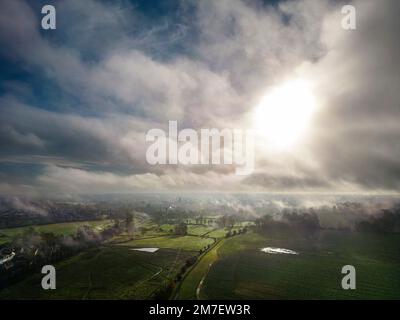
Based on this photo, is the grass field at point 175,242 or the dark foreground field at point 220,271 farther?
the grass field at point 175,242

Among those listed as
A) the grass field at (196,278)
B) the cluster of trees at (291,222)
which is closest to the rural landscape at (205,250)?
the grass field at (196,278)

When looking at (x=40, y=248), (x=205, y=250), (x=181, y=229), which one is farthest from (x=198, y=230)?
(x=40, y=248)

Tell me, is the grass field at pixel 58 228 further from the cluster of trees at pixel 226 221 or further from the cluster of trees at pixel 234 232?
the cluster of trees at pixel 234 232

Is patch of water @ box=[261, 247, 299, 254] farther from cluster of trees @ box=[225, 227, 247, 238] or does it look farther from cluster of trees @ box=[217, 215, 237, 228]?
cluster of trees @ box=[217, 215, 237, 228]

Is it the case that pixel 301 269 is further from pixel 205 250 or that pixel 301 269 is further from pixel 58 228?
pixel 58 228

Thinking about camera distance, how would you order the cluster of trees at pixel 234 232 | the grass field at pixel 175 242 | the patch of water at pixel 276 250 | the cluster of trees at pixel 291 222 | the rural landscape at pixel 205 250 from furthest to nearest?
the cluster of trees at pixel 291 222, the cluster of trees at pixel 234 232, the patch of water at pixel 276 250, the grass field at pixel 175 242, the rural landscape at pixel 205 250

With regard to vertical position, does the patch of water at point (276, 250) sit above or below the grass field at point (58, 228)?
below
